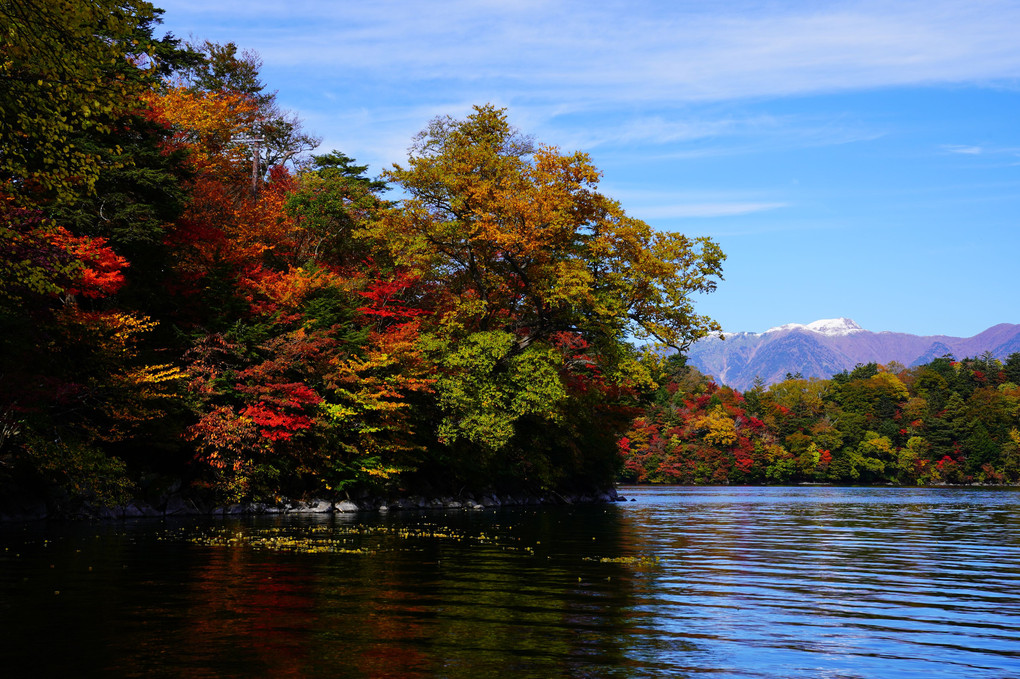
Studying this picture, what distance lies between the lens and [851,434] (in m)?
127

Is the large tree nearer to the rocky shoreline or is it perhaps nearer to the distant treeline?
the rocky shoreline

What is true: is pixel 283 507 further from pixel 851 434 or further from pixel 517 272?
pixel 851 434

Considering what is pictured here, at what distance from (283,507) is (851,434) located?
10867 cm

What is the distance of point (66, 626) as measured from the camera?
32.1 feet

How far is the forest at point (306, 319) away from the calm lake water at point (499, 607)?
7769mm

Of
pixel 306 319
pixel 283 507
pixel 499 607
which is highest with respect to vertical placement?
pixel 306 319

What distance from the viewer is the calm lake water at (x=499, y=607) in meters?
8.29

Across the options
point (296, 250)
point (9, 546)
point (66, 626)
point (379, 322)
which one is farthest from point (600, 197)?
point (66, 626)

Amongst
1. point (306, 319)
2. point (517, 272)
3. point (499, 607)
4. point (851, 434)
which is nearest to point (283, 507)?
point (306, 319)

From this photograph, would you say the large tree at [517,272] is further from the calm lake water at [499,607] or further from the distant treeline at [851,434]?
the distant treeline at [851,434]

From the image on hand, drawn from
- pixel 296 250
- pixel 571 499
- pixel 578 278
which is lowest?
pixel 571 499

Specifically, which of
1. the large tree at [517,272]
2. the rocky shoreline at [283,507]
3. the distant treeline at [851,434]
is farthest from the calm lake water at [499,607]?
the distant treeline at [851,434]

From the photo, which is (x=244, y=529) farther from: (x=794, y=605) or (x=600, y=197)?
(x=600, y=197)

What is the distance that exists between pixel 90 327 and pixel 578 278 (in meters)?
20.1
